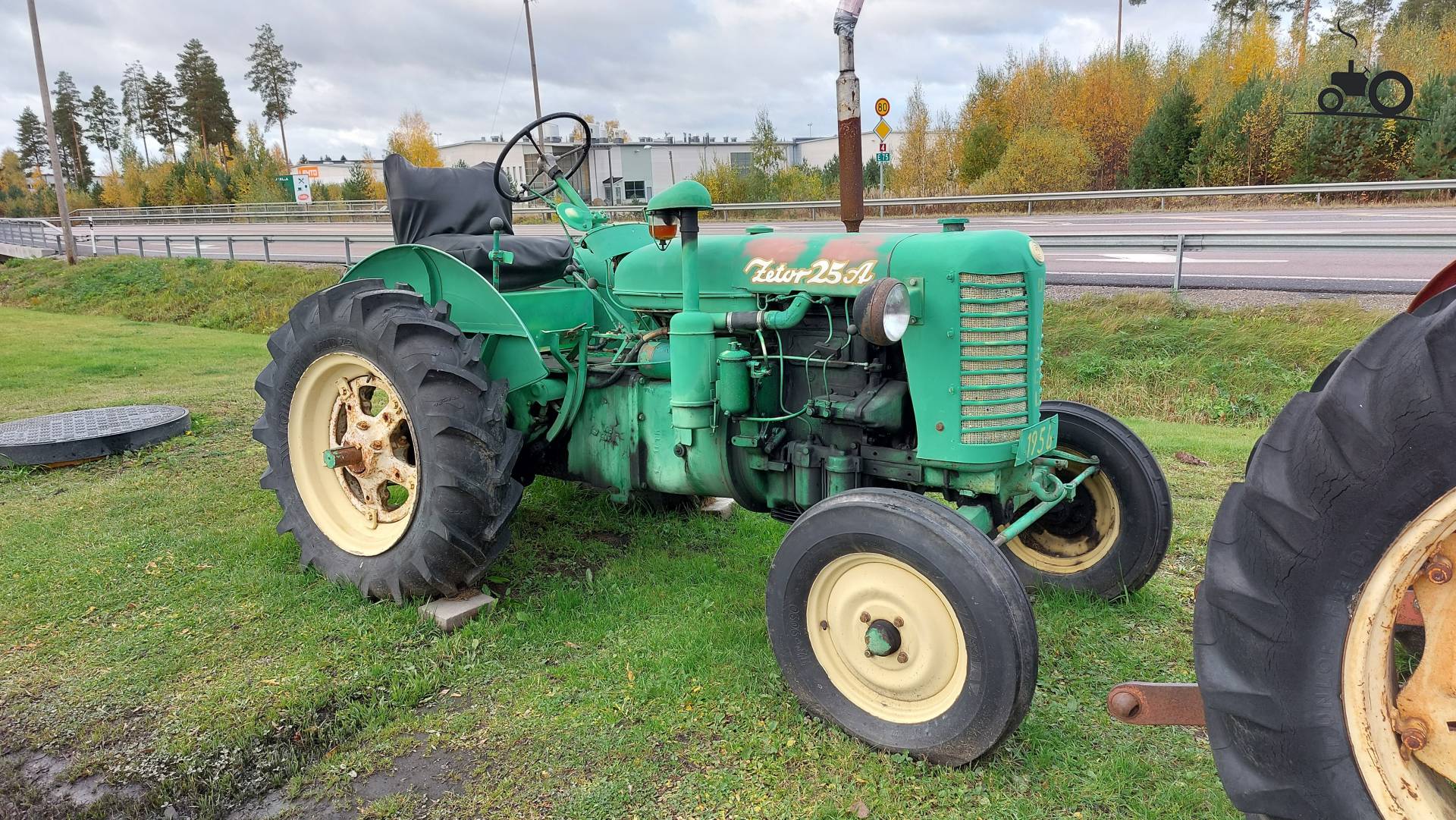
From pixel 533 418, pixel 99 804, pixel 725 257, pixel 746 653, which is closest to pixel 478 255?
pixel 533 418

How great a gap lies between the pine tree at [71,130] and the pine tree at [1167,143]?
216 ft

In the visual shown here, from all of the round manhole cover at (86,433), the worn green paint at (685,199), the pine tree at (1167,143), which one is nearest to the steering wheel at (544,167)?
the worn green paint at (685,199)

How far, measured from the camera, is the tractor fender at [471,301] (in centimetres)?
358

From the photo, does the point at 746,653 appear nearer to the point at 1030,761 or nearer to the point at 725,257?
the point at 1030,761

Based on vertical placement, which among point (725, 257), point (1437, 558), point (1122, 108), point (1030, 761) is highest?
point (1122, 108)

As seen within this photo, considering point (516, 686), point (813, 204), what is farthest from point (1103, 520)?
point (813, 204)

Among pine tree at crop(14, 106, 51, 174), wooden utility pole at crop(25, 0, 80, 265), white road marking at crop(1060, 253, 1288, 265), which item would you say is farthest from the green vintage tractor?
pine tree at crop(14, 106, 51, 174)

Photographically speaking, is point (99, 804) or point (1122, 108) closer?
point (99, 804)

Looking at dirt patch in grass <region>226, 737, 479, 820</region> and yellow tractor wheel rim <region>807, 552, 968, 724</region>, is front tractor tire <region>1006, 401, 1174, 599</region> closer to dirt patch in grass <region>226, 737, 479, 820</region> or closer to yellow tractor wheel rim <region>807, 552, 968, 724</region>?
yellow tractor wheel rim <region>807, 552, 968, 724</region>

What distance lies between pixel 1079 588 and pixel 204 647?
10.9 ft

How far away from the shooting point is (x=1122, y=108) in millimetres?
27391

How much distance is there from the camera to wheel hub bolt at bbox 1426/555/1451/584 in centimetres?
147

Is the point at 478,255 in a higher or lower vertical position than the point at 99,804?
higher

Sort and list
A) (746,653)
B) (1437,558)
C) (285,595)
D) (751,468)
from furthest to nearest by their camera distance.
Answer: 1. (285,595)
2. (751,468)
3. (746,653)
4. (1437,558)
